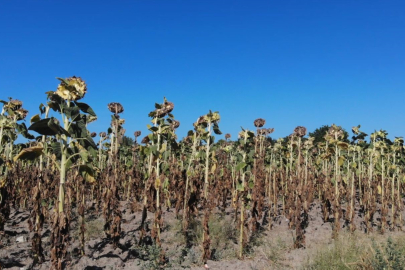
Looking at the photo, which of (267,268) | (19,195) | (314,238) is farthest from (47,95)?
(19,195)

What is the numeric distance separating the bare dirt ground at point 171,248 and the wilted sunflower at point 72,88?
2.78 meters

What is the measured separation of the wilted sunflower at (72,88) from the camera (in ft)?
13.8

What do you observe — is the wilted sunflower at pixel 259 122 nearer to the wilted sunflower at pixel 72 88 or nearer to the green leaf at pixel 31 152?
the wilted sunflower at pixel 72 88

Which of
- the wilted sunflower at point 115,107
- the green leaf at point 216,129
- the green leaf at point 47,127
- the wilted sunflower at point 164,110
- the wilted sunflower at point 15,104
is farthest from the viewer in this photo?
the wilted sunflower at point 15,104

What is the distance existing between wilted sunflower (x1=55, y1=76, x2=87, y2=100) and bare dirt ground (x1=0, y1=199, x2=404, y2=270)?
9.13ft

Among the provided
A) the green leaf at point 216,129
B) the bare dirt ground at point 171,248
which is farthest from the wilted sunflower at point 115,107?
the bare dirt ground at point 171,248

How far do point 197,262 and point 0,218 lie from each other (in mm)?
4018

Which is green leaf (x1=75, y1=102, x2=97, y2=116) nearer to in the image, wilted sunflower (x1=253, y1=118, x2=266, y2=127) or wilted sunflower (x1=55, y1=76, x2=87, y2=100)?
wilted sunflower (x1=55, y1=76, x2=87, y2=100)

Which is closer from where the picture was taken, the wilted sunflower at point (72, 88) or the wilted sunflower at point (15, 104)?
the wilted sunflower at point (72, 88)

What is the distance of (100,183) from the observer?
9.69 meters

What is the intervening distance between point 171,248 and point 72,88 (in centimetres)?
446

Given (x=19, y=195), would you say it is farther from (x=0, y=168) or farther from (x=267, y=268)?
(x=267, y=268)

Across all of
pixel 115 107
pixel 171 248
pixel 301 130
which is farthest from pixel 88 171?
pixel 301 130

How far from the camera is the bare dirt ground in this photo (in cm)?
591
